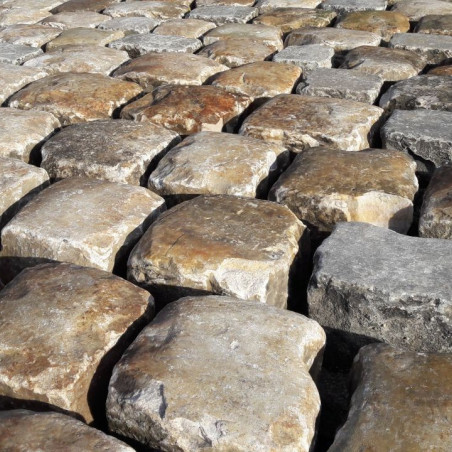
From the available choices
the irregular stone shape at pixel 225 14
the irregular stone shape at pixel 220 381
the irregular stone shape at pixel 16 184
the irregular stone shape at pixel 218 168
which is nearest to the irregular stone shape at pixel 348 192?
the irregular stone shape at pixel 218 168

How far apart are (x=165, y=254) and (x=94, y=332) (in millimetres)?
355

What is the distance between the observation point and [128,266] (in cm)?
216

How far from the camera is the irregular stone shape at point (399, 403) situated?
4.85ft

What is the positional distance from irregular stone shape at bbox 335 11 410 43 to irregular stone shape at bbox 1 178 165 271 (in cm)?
223

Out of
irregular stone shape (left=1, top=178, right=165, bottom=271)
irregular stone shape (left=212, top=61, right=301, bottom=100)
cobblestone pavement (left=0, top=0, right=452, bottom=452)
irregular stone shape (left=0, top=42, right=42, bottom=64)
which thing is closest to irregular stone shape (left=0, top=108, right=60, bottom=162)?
cobblestone pavement (left=0, top=0, right=452, bottom=452)

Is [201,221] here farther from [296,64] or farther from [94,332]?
[296,64]

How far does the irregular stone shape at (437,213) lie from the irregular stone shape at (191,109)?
1.02m

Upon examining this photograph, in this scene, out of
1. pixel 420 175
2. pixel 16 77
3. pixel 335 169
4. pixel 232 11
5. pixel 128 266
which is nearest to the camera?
pixel 128 266

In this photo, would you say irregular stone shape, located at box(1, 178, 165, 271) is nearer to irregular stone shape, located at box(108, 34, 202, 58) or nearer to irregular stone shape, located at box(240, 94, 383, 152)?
irregular stone shape, located at box(240, 94, 383, 152)

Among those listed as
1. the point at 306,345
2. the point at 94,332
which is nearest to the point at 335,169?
the point at 306,345

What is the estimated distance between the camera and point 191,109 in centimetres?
304

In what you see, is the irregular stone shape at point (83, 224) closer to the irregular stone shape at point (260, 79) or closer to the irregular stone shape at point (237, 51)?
the irregular stone shape at point (260, 79)

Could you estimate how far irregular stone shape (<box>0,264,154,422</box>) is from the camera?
1.73 metres

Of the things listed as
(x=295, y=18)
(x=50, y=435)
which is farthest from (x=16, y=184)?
(x=295, y=18)
